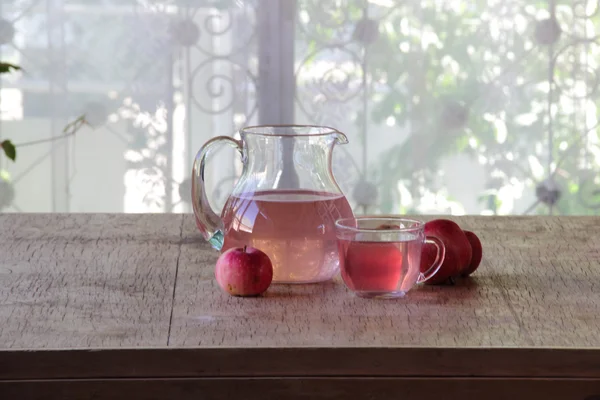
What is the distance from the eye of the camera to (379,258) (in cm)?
87

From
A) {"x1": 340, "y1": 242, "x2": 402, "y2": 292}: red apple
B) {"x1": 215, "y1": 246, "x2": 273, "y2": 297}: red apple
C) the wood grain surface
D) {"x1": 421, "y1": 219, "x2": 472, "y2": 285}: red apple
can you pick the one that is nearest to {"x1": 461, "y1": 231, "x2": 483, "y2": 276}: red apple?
{"x1": 421, "y1": 219, "x2": 472, "y2": 285}: red apple

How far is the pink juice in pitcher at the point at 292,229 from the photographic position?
0.92 m

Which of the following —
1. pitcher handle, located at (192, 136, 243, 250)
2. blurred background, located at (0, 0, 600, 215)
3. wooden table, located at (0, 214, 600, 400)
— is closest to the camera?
wooden table, located at (0, 214, 600, 400)

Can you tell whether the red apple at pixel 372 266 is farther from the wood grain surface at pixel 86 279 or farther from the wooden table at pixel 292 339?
the wood grain surface at pixel 86 279

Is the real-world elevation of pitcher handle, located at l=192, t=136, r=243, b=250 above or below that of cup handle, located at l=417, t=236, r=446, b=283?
above

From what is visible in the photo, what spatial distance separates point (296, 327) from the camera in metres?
0.79

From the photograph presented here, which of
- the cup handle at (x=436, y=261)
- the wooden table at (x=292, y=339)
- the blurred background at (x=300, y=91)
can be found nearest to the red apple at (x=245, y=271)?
the wooden table at (x=292, y=339)

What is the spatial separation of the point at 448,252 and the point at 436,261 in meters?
0.02

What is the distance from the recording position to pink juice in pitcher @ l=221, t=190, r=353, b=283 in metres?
0.92

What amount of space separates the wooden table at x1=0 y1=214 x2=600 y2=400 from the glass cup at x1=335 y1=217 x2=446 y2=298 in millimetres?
18

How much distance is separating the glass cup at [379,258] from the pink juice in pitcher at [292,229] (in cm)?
3

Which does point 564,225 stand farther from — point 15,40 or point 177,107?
point 15,40

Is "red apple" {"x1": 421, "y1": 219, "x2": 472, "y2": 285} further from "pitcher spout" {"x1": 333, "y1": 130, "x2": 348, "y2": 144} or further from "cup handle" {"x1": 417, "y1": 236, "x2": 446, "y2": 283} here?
"pitcher spout" {"x1": 333, "y1": 130, "x2": 348, "y2": 144}
